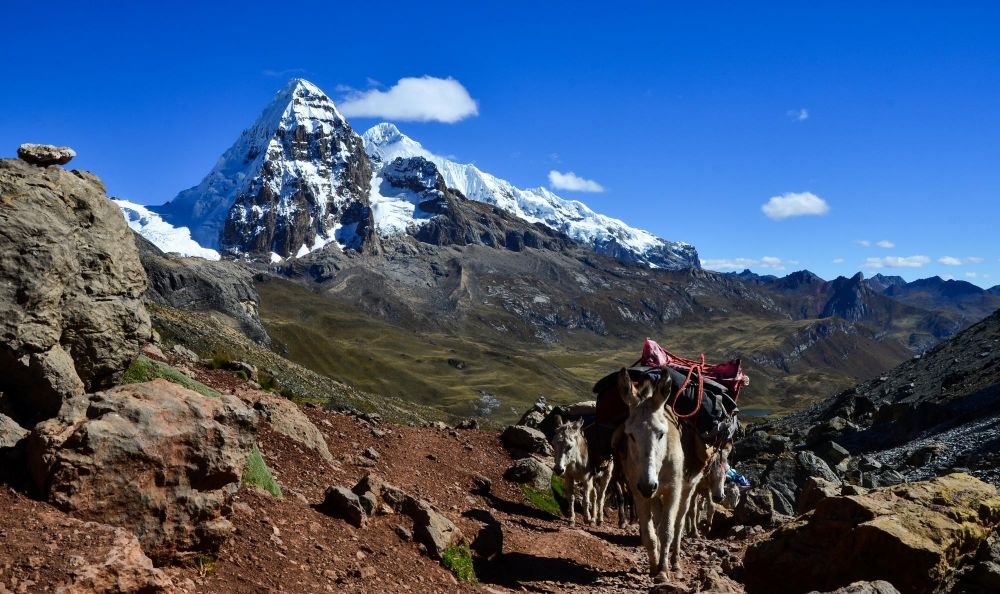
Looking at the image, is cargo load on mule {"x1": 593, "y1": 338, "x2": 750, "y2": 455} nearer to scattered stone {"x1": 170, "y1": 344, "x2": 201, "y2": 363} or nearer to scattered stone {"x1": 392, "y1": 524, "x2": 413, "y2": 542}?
scattered stone {"x1": 392, "y1": 524, "x2": 413, "y2": 542}

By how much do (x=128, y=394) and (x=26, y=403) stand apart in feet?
7.91

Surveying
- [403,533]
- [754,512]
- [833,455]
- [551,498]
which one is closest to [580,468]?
[551,498]

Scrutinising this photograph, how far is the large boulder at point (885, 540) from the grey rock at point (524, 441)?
13.7 meters

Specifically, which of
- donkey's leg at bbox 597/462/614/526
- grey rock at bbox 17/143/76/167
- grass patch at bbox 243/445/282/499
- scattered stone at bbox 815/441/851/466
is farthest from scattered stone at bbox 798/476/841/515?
grey rock at bbox 17/143/76/167

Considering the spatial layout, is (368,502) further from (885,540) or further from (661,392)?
(885,540)

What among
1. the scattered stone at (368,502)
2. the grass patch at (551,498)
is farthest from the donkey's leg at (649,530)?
the grass patch at (551,498)

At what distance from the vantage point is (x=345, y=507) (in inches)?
445

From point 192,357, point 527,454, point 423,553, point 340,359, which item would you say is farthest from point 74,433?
point 340,359

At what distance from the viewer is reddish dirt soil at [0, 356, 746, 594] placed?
7254 mm

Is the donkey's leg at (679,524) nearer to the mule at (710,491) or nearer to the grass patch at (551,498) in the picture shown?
the mule at (710,491)

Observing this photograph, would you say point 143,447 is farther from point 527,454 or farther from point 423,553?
point 527,454

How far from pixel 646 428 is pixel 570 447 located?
7.54 m

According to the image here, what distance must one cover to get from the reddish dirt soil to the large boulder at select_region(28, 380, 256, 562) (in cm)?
32

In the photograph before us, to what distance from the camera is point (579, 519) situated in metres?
20.6
